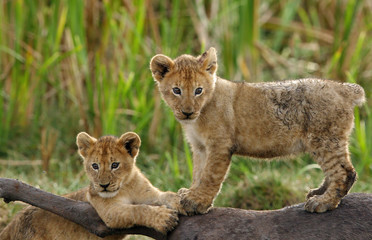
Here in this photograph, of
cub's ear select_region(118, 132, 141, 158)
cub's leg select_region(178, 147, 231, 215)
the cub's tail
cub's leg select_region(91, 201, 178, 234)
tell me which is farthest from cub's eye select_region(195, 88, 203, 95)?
the cub's tail

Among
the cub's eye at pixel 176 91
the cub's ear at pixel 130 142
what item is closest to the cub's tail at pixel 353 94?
the cub's eye at pixel 176 91

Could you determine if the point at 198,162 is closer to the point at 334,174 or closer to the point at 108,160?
the point at 108,160

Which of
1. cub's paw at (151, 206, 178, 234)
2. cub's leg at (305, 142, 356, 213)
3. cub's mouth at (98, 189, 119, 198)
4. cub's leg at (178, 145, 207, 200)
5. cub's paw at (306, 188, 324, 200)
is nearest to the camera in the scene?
cub's leg at (305, 142, 356, 213)

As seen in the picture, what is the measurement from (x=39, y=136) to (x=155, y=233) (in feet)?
15.8

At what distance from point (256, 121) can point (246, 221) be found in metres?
0.82

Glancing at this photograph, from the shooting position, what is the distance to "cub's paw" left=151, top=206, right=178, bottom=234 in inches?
193

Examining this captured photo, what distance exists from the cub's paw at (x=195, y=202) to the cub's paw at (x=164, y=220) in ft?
0.39

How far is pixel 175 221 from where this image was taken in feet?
16.4

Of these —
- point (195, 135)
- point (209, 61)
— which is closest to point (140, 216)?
point (195, 135)

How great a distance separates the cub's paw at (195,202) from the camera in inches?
197

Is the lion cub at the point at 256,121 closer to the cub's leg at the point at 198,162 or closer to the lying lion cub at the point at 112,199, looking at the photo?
the cub's leg at the point at 198,162

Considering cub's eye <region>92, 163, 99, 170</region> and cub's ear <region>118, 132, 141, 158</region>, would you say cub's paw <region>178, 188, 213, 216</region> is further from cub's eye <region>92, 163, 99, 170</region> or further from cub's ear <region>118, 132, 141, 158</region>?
cub's eye <region>92, 163, 99, 170</region>

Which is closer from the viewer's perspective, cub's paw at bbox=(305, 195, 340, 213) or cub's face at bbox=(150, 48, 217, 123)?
cub's paw at bbox=(305, 195, 340, 213)

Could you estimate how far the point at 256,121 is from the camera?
5184mm
